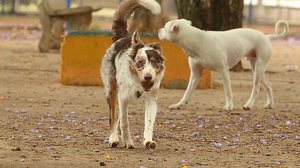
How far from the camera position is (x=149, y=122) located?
8930 millimetres

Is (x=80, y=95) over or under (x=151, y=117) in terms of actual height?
under

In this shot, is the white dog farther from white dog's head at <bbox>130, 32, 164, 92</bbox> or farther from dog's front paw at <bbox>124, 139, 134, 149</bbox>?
white dog's head at <bbox>130, 32, 164, 92</bbox>

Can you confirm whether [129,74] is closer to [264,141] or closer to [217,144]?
[217,144]

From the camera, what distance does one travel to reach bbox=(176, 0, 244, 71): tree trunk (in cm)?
1711

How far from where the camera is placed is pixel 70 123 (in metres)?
11.1

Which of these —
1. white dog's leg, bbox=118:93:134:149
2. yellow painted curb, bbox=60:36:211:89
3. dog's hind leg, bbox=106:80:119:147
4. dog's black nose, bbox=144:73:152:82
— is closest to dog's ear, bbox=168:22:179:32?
yellow painted curb, bbox=60:36:211:89

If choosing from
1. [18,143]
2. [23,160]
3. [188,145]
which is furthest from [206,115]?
[23,160]

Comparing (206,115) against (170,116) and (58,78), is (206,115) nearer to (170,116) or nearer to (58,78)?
(170,116)

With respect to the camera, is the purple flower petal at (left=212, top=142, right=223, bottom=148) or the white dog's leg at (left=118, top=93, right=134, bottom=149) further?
the purple flower petal at (left=212, top=142, right=223, bottom=148)

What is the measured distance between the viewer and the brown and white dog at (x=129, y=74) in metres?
8.72

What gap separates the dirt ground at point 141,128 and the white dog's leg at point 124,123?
9cm

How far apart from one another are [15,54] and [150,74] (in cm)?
1403

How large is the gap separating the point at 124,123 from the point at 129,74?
48 centimetres

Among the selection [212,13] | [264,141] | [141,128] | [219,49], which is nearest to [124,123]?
[264,141]
